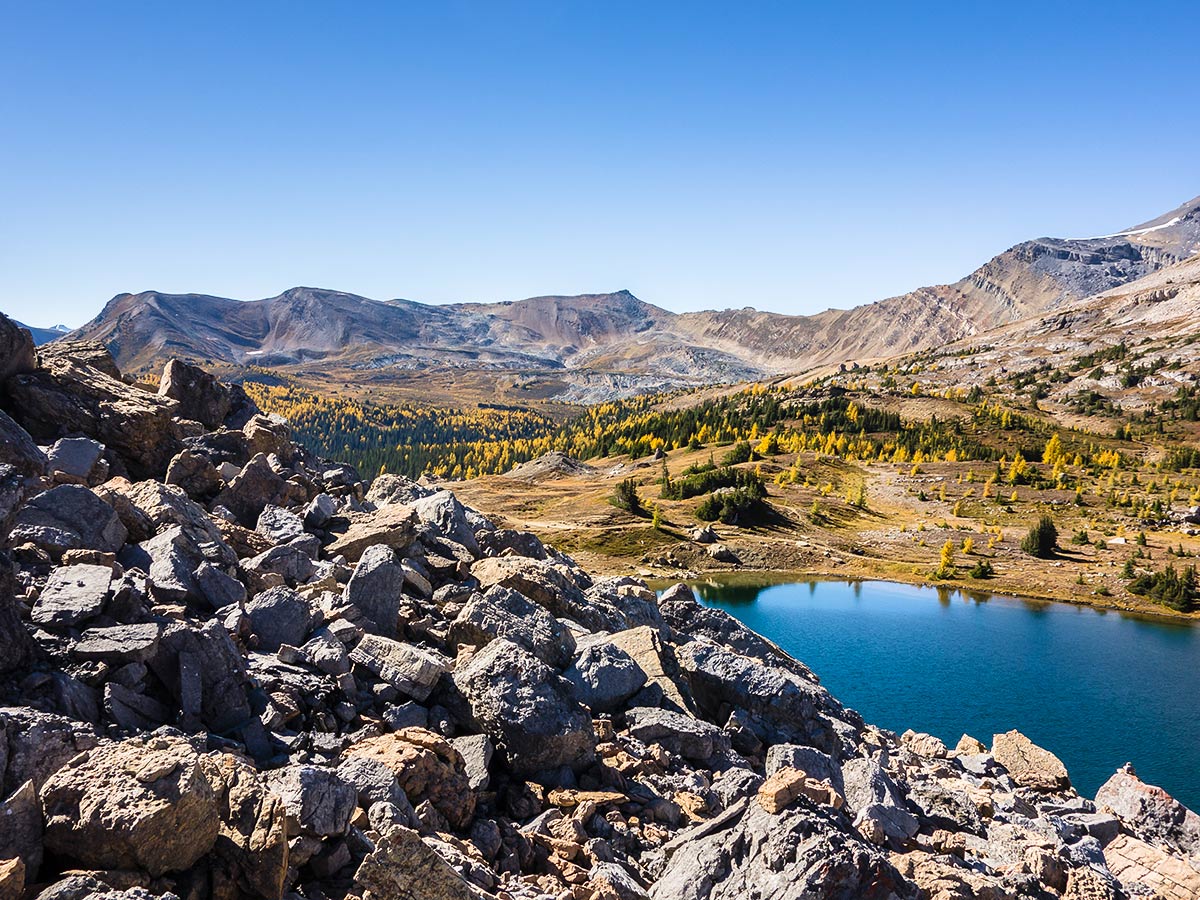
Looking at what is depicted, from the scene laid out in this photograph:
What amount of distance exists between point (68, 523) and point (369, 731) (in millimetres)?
8755

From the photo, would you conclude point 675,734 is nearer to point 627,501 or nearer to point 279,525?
point 279,525

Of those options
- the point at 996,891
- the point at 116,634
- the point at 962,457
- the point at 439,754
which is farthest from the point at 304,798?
the point at 962,457

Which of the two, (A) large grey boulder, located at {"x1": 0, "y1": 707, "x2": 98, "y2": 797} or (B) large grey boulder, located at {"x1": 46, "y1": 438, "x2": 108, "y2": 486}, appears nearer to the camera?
(A) large grey boulder, located at {"x1": 0, "y1": 707, "x2": 98, "y2": 797}

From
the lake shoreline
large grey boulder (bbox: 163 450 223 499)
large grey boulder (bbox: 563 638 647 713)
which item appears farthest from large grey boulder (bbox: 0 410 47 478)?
the lake shoreline

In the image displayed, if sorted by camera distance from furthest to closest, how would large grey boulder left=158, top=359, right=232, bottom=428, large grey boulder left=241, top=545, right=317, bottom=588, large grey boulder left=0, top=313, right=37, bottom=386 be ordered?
1. large grey boulder left=158, top=359, right=232, bottom=428
2. large grey boulder left=0, top=313, right=37, bottom=386
3. large grey boulder left=241, top=545, right=317, bottom=588

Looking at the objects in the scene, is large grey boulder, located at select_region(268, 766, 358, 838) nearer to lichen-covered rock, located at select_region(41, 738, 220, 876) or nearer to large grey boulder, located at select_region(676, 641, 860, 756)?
lichen-covered rock, located at select_region(41, 738, 220, 876)

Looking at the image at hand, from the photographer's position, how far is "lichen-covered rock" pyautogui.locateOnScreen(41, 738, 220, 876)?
8.70m

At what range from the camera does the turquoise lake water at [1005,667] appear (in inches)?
2016

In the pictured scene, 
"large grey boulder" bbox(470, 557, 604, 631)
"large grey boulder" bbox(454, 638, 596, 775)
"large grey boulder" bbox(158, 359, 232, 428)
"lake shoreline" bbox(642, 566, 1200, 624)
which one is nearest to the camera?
"large grey boulder" bbox(454, 638, 596, 775)

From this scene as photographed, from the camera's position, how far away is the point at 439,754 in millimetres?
13734

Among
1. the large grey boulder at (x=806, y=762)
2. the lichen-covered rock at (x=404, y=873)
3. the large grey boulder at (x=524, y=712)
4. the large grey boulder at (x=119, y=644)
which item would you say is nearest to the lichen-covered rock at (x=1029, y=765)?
the large grey boulder at (x=806, y=762)

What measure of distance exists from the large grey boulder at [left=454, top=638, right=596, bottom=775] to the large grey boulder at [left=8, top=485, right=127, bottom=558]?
8639 millimetres

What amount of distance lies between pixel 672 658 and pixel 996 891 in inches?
425

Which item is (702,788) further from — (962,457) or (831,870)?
(962,457)
